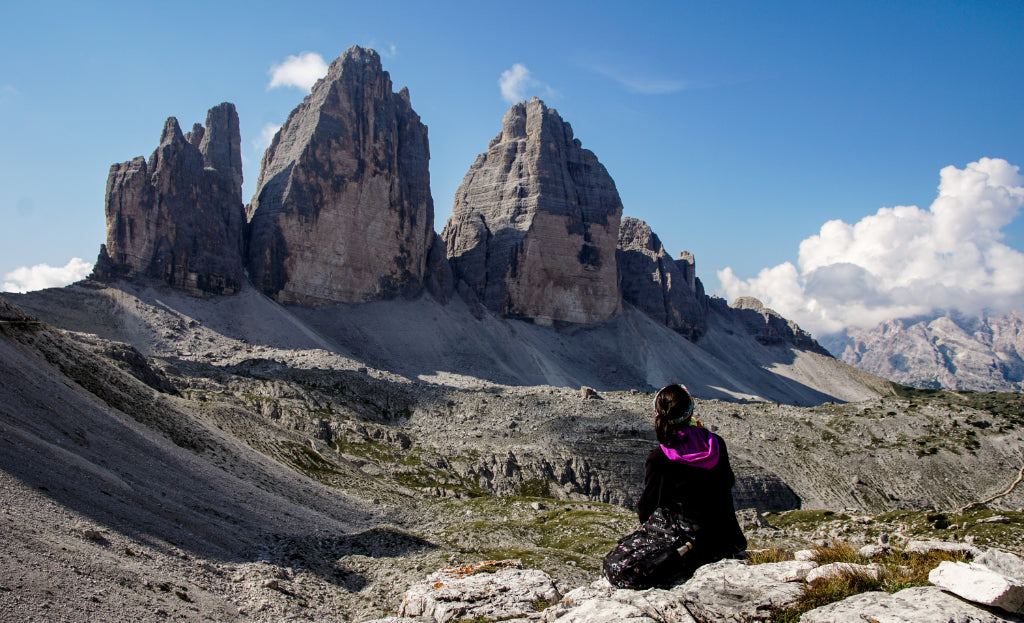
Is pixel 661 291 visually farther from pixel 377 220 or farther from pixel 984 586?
pixel 984 586

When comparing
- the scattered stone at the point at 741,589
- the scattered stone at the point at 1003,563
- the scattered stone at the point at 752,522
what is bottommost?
the scattered stone at the point at 752,522

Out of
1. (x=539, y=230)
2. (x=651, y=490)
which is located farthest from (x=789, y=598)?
(x=539, y=230)

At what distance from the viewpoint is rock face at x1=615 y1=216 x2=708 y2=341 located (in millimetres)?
172125

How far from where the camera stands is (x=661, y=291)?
175 metres

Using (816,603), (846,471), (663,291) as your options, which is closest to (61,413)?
(816,603)

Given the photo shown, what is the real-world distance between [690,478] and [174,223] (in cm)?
11433

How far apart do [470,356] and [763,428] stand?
57.3 metres

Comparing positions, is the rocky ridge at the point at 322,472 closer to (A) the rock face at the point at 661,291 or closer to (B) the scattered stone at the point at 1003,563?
(B) the scattered stone at the point at 1003,563

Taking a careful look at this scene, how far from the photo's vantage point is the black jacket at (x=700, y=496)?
352 inches

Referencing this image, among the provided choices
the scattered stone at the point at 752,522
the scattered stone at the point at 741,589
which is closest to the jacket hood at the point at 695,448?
the scattered stone at the point at 741,589

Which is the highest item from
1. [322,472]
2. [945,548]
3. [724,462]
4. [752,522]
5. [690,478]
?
[724,462]

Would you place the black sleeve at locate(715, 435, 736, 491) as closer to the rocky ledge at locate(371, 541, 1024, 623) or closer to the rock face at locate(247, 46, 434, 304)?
the rocky ledge at locate(371, 541, 1024, 623)

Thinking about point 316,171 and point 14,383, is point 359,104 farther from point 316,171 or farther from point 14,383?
point 14,383

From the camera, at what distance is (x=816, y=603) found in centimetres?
784
